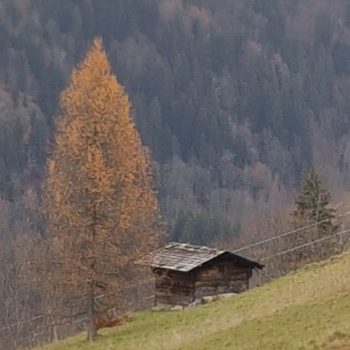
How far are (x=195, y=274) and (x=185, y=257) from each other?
0.90 m

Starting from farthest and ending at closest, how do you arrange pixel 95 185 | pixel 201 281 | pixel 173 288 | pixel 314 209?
pixel 314 209
pixel 173 288
pixel 201 281
pixel 95 185

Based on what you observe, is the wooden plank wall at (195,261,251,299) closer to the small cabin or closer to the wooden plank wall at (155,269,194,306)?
the small cabin

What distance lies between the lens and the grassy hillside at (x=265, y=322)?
942 inches

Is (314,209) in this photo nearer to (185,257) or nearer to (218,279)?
(218,279)

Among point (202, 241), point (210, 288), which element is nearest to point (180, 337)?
point (210, 288)

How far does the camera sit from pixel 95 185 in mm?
35875

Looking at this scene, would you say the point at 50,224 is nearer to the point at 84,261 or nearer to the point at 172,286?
the point at 84,261

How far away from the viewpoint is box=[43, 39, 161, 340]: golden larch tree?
36312 mm

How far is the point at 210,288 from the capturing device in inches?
1970

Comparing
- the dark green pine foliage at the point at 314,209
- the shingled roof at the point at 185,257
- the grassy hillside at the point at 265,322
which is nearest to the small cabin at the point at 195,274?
the shingled roof at the point at 185,257

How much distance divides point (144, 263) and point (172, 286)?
39.4 ft

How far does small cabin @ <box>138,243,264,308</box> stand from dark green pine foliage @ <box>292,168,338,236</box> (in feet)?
50.6

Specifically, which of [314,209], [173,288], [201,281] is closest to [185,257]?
[201,281]

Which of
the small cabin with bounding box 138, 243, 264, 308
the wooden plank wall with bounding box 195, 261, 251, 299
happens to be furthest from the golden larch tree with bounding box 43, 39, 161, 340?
the wooden plank wall with bounding box 195, 261, 251, 299
